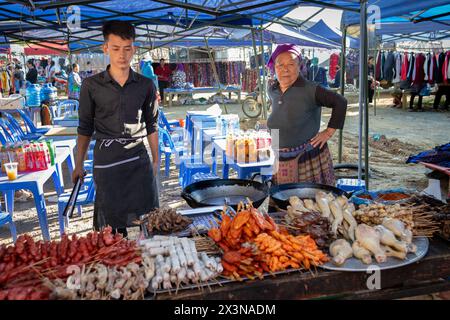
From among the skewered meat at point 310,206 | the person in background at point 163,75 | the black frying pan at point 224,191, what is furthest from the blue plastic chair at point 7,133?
the person in background at point 163,75

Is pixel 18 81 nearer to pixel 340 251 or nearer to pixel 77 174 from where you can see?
pixel 77 174

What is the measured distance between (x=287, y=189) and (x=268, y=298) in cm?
129

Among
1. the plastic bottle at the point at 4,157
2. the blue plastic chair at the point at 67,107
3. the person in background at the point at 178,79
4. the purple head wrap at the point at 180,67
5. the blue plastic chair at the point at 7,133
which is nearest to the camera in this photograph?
the plastic bottle at the point at 4,157

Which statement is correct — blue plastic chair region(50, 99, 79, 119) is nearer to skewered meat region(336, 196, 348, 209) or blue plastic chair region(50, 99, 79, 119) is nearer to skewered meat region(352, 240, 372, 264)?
skewered meat region(336, 196, 348, 209)

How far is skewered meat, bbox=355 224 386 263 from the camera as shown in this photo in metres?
1.93

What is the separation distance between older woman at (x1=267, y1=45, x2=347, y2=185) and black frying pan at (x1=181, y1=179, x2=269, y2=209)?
674mm

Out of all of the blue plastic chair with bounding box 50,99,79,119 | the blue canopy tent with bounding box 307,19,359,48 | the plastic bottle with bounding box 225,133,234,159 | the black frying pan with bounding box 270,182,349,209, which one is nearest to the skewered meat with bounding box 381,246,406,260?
the black frying pan with bounding box 270,182,349,209

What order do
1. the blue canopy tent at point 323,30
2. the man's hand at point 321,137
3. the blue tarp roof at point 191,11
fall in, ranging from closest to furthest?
the man's hand at point 321,137 < the blue tarp roof at point 191,11 < the blue canopy tent at point 323,30

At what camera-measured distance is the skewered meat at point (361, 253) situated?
6.29 feet

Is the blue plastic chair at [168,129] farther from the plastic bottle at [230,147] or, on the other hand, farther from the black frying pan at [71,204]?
the black frying pan at [71,204]

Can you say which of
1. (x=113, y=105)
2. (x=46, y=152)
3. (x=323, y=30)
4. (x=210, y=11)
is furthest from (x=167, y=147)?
(x=323, y=30)

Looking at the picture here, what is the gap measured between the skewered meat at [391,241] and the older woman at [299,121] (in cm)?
149

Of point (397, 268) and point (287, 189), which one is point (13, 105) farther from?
point (397, 268)

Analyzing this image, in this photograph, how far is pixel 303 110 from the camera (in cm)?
348
